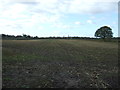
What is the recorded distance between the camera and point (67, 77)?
8.38m

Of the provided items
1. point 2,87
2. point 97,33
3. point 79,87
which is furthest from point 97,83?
point 97,33

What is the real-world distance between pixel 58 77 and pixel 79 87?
5.42 feet

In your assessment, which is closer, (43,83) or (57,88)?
(57,88)

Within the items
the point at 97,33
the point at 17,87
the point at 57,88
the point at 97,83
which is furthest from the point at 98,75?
the point at 97,33

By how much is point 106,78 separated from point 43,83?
313 centimetres

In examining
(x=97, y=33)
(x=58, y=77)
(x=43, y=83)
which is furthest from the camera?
(x=97, y=33)

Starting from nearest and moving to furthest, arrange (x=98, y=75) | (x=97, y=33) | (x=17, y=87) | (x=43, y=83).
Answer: (x=17, y=87) → (x=43, y=83) → (x=98, y=75) → (x=97, y=33)

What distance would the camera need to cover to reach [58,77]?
27.3 ft

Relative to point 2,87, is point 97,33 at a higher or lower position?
higher

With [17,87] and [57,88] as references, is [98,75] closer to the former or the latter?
[57,88]

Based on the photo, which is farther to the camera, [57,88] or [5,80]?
[5,80]

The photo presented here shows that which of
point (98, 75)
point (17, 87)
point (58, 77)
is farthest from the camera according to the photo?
point (98, 75)

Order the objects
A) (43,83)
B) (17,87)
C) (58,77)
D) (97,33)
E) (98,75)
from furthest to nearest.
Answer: (97,33) → (98,75) → (58,77) → (43,83) → (17,87)

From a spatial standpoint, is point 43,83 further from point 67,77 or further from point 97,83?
point 97,83
